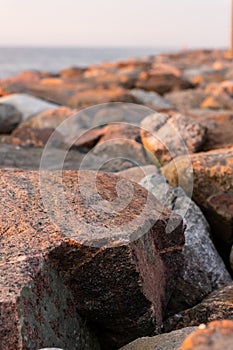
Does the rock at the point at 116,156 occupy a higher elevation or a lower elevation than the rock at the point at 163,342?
higher

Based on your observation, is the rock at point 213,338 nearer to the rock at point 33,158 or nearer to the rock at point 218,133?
the rock at point 33,158

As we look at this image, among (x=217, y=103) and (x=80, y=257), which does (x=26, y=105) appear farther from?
(x=80, y=257)

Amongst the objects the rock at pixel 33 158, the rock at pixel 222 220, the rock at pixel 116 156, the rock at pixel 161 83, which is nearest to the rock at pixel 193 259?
the rock at pixel 222 220

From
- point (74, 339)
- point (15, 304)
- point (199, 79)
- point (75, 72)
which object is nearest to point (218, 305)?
point (74, 339)

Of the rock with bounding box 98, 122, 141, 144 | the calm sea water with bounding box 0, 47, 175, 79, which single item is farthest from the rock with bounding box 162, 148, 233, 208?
the calm sea water with bounding box 0, 47, 175, 79

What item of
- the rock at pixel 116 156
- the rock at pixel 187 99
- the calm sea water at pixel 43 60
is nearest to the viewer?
the rock at pixel 116 156

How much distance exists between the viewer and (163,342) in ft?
6.97

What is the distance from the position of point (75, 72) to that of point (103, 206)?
18327 mm

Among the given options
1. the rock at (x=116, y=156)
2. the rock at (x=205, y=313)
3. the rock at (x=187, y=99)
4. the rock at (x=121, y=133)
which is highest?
the rock at (x=121, y=133)

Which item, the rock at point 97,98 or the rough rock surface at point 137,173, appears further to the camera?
the rock at point 97,98

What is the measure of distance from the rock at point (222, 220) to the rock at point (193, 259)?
0.56ft

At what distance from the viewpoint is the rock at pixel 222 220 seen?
3.45 meters

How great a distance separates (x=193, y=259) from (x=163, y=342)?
2.91 feet

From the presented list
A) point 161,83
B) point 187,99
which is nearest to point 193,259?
point 187,99
